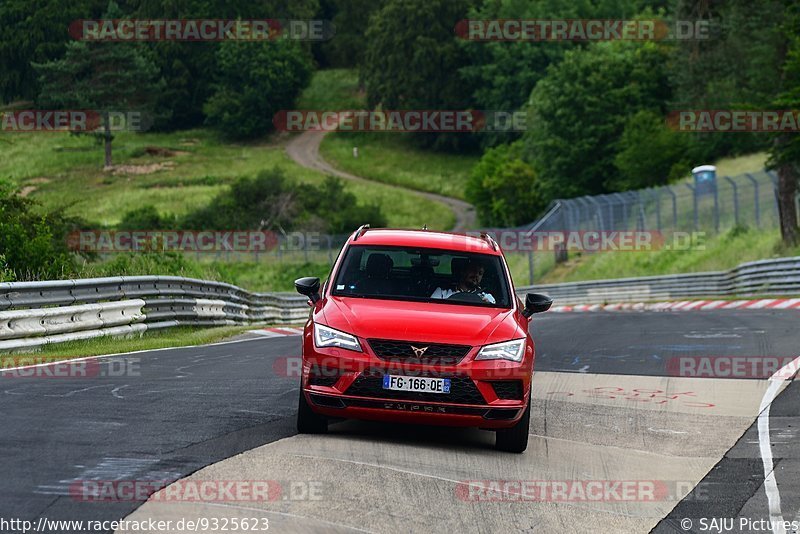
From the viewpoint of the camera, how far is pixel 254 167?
114 meters

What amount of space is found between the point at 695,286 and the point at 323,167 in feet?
254

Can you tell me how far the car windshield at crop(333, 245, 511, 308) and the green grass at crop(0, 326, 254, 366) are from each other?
536cm

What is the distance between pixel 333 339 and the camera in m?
9.28

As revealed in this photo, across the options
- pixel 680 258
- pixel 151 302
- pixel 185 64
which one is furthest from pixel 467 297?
pixel 185 64

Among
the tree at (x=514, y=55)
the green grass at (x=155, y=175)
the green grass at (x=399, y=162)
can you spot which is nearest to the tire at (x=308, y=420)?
the green grass at (x=155, y=175)

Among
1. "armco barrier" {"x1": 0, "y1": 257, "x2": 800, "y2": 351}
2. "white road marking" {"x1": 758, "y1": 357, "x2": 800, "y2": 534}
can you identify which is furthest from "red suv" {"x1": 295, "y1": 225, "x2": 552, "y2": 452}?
"armco barrier" {"x1": 0, "y1": 257, "x2": 800, "y2": 351}

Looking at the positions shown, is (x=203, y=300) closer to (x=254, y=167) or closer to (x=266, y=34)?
(x=254, y=167)

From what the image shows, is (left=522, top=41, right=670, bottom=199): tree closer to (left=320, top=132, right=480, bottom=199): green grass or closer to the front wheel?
(left=320, top=132, right=480, bottom=199): green grass

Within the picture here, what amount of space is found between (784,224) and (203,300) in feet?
74.1

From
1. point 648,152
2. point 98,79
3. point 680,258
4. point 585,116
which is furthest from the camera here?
point 98,79

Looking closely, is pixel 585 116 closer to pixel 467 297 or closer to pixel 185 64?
pixel 185 64

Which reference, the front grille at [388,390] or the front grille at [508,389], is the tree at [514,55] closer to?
the front grille at [508,389]

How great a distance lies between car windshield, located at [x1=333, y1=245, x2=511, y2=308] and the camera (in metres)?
10.3

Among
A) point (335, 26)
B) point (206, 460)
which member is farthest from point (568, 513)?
point (335, 26)
